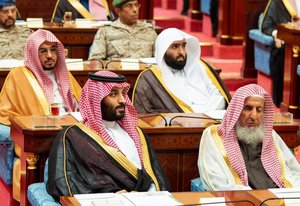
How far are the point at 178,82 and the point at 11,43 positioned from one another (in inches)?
84.8

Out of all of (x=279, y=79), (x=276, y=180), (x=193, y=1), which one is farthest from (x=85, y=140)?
(x=193, y=1)

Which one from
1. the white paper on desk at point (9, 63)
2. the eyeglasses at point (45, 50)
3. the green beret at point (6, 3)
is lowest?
the white paper on desk at point (9, 63)

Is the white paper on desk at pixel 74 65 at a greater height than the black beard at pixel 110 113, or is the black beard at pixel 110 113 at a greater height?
the black beard at pixel 110 113

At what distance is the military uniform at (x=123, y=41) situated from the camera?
1083 centimetres

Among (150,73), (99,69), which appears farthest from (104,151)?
(99,69)

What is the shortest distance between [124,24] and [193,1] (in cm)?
507

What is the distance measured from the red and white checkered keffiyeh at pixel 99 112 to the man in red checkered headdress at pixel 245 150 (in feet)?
1.45

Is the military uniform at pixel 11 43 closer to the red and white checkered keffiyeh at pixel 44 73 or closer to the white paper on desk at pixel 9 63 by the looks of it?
the white paper on desk at pixel 9 63

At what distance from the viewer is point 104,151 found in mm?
6730

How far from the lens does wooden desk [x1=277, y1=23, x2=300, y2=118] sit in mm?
11273

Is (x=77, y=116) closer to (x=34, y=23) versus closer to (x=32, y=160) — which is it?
(x=32, y=160)

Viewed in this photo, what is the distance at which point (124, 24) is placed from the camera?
11.0 m

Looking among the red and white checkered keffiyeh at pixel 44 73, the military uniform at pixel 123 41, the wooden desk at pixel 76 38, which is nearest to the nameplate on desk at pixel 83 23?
the wooden desk at pixel 76 38

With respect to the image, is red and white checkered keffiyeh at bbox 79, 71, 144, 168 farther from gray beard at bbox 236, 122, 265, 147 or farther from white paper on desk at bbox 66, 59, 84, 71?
white paper on desk at bbox 66, 59, 84, 71
